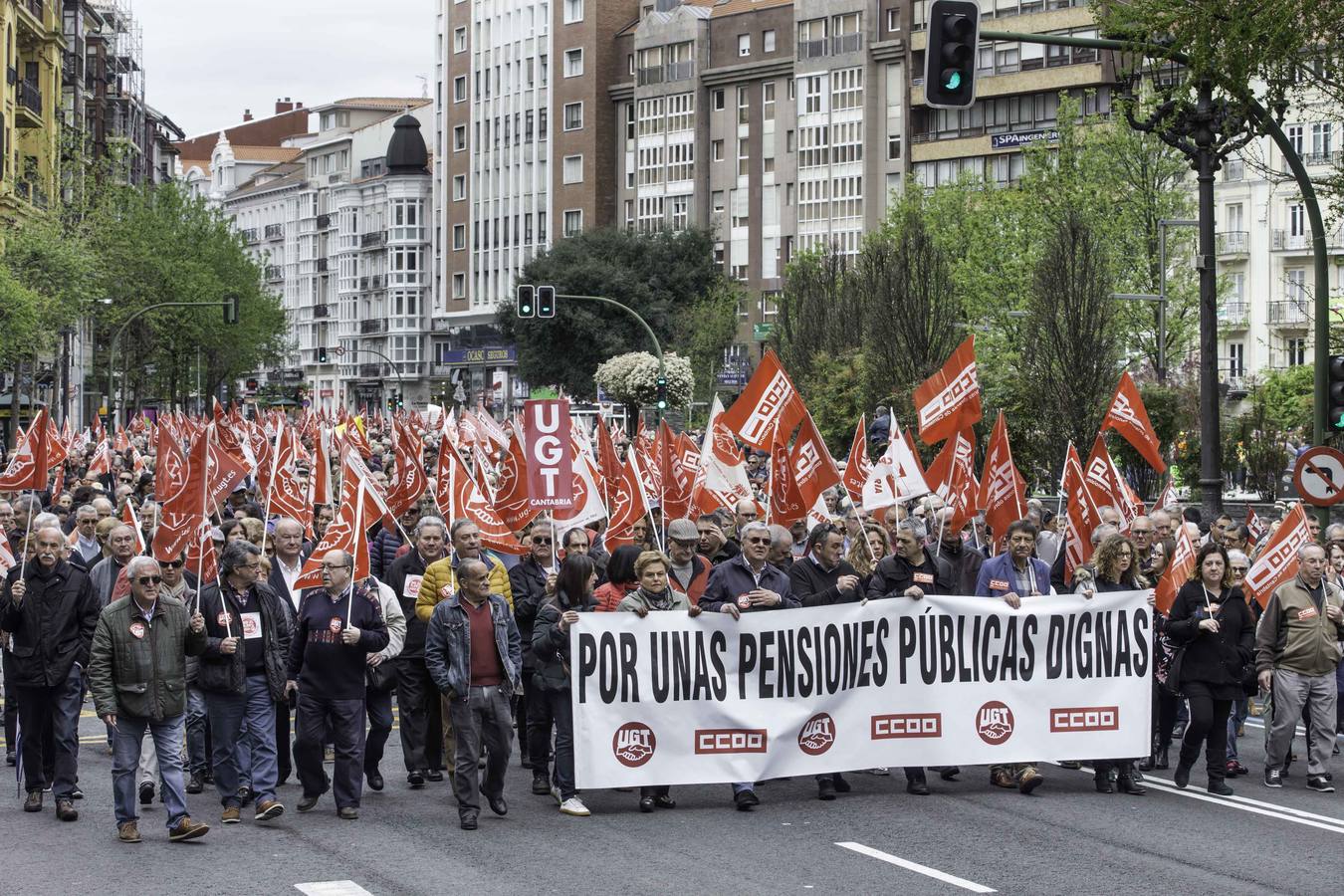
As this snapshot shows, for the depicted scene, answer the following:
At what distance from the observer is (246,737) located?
507 inches

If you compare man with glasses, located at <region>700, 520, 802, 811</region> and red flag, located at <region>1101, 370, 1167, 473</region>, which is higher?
red flag, located at <region>1101, 370, 1167, 473</region>

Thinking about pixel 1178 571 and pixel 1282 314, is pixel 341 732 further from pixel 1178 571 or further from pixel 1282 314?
pixel 1282 314

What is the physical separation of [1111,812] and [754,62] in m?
87.3

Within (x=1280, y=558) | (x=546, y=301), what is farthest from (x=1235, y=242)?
(x=1280, y=558)

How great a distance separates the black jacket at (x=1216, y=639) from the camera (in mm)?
13914

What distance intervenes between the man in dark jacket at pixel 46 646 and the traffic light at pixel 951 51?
686 centimetres

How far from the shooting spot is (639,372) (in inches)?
2926

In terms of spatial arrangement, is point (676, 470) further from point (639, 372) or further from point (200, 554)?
point (639, 372)

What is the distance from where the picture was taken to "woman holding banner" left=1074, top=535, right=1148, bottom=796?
13930mm

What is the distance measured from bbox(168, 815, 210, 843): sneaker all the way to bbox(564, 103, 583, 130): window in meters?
99.5

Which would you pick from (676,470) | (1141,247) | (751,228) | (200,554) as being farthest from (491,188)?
(200,554)

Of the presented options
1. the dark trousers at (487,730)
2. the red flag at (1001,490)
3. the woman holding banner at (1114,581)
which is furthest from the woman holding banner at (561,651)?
the red flag at (1001,490)

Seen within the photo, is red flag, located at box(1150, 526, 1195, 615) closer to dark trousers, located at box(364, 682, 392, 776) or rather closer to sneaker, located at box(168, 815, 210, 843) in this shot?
dark trousers, located at box(364, 682, 392, 776)

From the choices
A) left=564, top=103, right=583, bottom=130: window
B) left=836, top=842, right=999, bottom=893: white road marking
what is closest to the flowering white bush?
left=564, top=103, right=583, bottom=130: window
